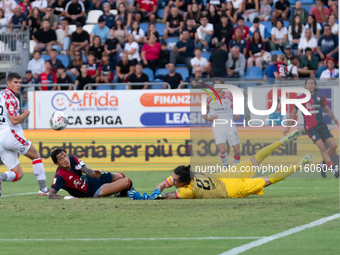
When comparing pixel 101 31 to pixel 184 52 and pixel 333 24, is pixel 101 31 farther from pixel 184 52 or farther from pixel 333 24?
pixel 333 24

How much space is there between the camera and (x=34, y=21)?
19.9m

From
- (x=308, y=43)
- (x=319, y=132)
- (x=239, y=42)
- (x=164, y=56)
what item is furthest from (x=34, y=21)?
(x=319, y=132)

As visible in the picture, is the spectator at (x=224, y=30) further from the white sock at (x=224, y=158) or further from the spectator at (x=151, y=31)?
the white sock at (x=224, y=158)

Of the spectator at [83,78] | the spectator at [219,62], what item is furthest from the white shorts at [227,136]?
the spectator at [83,78]

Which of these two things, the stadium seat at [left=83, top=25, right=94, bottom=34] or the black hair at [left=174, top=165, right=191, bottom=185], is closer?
the black hair at [left=174, top=165, right=191, bottom=185]

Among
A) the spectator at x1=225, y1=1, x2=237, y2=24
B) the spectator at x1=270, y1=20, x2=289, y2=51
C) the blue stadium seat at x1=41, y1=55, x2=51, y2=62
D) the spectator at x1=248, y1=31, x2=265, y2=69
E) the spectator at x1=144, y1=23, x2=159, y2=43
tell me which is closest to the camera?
the spectator at x1=248, y1=31, x2=265, y2=69

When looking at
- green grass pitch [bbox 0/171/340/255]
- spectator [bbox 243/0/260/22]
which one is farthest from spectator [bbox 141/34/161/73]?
green grass pitch [bbox 0/171/340/255]

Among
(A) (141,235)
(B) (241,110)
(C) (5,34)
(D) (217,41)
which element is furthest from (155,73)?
(A) (141,235)

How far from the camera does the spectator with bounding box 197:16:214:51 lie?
62.7 feet

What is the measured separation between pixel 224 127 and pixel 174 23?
8095 millimetres

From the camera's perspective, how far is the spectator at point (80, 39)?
19.3 meters

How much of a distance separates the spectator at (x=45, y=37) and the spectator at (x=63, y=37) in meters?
0.22

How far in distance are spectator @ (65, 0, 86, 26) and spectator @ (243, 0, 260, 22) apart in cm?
622

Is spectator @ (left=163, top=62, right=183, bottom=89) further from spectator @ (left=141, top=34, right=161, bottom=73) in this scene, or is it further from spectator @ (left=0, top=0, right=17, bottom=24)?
spectator @ (left=0, top=0, right=17, bottom=24)
